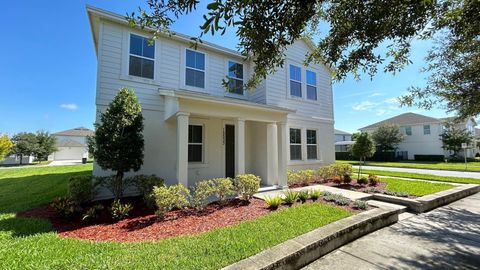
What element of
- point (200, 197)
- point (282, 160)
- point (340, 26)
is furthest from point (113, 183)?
point (340, 26)

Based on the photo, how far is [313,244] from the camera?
3.70 meters

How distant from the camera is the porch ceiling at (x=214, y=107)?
273 inches

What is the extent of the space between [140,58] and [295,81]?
777 cm

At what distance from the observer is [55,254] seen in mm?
3625

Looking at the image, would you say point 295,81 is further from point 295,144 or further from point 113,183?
point 113,183

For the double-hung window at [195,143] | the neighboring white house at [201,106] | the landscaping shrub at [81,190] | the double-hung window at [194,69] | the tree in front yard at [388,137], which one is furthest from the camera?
the tree in front yard at [388,137]

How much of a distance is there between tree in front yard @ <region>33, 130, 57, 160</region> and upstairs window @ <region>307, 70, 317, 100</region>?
3814cm

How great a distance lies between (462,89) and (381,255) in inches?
219

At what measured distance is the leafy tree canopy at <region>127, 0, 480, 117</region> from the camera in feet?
8.22

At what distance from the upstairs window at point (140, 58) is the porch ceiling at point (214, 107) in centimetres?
135

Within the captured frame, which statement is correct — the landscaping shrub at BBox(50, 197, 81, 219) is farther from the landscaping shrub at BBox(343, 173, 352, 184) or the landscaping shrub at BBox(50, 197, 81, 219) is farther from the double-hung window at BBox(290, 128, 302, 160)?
the landscaping shrub at BBox(343, 173, 352, 184)

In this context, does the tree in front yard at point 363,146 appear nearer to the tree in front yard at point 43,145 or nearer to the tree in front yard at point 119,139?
the tree in front yard at point 119,139

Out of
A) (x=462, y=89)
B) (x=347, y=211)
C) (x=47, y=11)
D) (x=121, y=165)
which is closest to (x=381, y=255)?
(x=347, y=211)

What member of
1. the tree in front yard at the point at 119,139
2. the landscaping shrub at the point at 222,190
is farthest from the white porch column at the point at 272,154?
the tree in front yard at the point at 119,139
